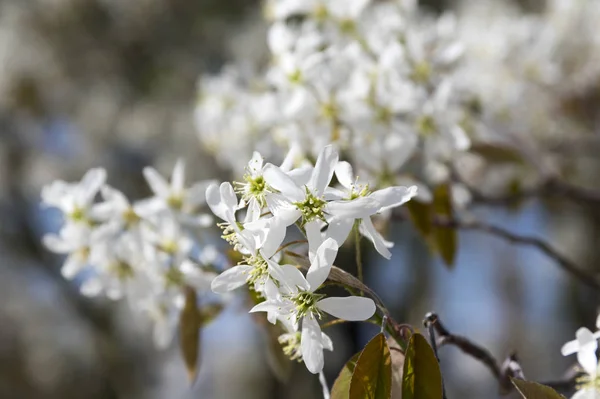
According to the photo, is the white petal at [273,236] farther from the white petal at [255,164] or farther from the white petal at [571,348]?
the white petal at [571,348]

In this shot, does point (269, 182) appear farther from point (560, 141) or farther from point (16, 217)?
point (16, 217)

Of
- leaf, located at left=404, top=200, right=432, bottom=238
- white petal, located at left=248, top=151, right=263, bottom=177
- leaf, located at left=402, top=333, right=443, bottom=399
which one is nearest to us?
leaf, located at left=402, top=333, right=443, bottom=399

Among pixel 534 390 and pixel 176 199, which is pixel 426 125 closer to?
pixel 176 199

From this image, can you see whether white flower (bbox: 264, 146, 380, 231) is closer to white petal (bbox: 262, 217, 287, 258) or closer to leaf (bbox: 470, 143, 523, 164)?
white petal (bbox: 262, 217, 287, 258)

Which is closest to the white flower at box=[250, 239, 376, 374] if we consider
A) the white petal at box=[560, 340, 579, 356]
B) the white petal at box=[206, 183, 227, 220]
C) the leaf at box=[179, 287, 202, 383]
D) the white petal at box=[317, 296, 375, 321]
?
the white petal at box=[317, 296, 375, 321]

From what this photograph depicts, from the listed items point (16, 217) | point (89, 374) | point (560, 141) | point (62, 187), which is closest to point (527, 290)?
point (560, 141)
